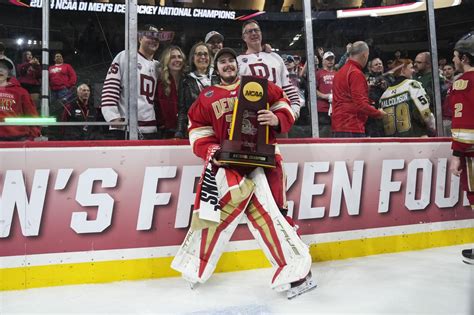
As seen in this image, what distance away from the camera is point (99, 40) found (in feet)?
9.08

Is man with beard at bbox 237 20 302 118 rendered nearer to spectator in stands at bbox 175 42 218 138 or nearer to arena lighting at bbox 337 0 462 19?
spectator in stands at bbox 175 42 218 138

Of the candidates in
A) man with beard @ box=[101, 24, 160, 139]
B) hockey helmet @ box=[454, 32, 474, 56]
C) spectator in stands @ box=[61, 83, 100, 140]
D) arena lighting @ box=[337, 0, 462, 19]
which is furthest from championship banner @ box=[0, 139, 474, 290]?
arena lighting @ box=[337, 0, 462, 19]

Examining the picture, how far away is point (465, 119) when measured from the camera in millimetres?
2713

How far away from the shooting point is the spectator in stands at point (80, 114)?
2.48 m

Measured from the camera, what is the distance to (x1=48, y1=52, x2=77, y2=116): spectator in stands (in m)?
2.53

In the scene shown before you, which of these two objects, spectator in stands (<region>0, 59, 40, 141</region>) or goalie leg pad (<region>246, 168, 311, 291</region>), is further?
spectator in stands (<region>0, 59, 40, 141</region>)

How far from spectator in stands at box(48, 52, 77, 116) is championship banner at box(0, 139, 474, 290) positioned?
0.30 m

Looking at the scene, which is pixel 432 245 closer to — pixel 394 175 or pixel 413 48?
pixel 394 175

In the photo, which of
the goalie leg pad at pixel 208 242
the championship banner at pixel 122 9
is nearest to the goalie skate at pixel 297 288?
the goalie leg pad at pixel 208 242

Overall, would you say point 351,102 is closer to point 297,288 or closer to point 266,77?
point 266,77

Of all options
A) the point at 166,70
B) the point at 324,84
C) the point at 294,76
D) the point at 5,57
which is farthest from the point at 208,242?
the point at 5,57

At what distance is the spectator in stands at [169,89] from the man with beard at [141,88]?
0.12 ft

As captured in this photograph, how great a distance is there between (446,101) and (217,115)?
7.44 feet

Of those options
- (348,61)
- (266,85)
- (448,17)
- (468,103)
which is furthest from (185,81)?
(448,17)
